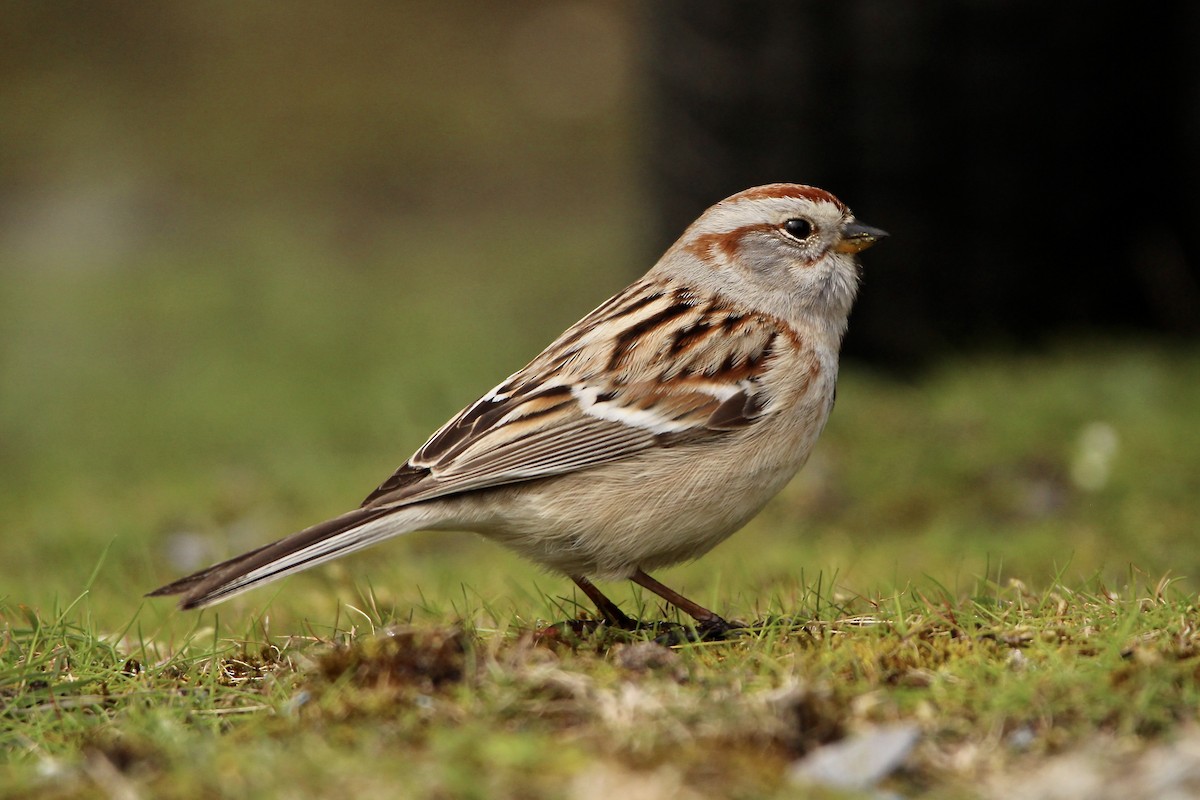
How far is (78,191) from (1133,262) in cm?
1470

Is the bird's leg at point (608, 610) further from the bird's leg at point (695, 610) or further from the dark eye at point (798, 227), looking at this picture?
the dark eye at point (798, 227)

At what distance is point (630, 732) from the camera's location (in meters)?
3.54

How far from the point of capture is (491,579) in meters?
7.12

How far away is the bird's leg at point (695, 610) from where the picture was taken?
4.73 metres

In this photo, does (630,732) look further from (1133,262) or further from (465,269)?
(465,269)

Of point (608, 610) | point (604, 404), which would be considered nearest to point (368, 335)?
point (604, 404)

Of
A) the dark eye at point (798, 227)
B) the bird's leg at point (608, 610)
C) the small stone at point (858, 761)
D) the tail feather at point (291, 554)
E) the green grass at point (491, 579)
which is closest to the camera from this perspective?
the small stone at point (858, 761)

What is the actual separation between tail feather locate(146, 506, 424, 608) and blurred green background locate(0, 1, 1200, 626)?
42cm

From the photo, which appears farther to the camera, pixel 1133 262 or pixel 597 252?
pixel 597 252

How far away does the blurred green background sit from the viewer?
791 centimetres

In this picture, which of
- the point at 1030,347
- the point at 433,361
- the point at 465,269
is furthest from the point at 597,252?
the point at 1030,347

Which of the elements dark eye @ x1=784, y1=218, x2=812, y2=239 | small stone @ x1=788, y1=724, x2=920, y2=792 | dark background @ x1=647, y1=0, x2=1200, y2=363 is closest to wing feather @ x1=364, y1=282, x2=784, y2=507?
dark eye @ x1=784, y1=218, x2=812, y2=239

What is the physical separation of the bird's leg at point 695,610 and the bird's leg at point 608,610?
13 cm

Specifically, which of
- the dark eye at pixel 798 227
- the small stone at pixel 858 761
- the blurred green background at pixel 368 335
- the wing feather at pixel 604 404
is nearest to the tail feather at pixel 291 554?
the wing feather at pixel 604 404
